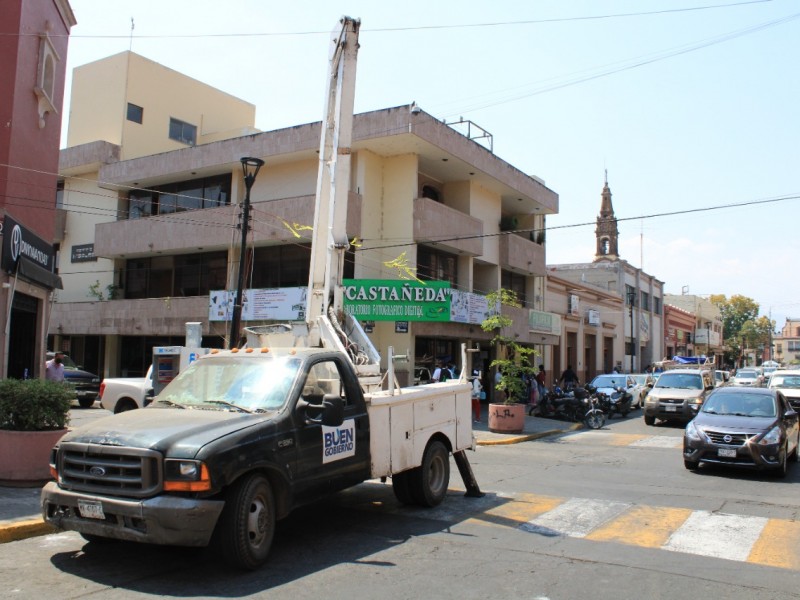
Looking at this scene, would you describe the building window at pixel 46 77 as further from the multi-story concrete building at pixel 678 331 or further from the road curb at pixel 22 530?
the multi-story concrete building at pixel 678 331

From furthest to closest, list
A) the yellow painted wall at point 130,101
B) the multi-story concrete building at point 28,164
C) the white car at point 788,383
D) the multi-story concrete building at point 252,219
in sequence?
the yellow painted wall at point 130,101
the multi-story concrete building at point 252,219
the white car at point 788,383
the multi-story concrete building at point 28,164

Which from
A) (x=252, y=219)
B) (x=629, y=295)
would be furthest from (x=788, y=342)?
(x=252, y=219)

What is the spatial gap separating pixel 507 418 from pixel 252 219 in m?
9.19

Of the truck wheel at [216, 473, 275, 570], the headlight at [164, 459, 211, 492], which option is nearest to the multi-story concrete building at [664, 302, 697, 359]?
the truck wheel at [216, 473, 275, 570]

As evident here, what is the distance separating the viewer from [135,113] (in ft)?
101

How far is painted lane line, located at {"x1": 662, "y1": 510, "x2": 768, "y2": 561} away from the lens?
22.8 ft

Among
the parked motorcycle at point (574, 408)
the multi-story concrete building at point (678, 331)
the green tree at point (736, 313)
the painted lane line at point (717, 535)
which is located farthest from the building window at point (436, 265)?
the green tree at point (736, 313)

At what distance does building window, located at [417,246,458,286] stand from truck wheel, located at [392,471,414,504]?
55.6 feet

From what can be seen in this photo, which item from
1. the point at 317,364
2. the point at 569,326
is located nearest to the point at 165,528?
the point at 317,364

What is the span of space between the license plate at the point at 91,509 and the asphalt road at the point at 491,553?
0.50 m

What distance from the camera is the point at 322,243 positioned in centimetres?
1057

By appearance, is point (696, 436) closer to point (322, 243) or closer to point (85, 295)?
point (322, 243)

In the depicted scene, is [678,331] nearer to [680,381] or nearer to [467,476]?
[680,381]

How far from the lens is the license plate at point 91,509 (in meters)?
5.57
